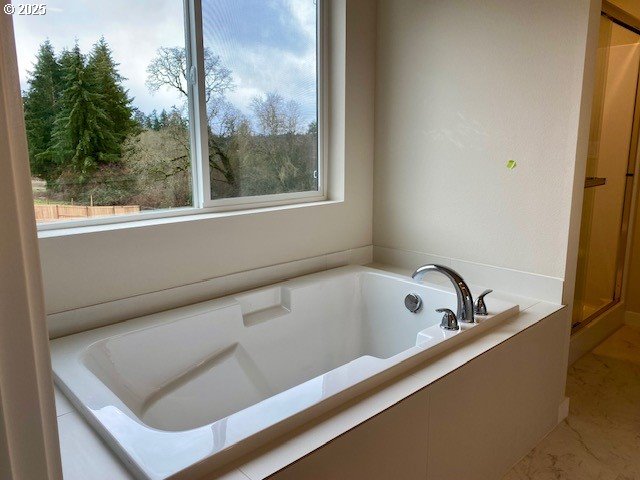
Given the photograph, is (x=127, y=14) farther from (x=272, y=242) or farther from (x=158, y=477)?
(x=158, y=477)

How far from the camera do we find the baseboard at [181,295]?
5.95ft

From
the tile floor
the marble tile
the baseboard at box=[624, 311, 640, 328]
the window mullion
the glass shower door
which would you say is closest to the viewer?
the marble tile

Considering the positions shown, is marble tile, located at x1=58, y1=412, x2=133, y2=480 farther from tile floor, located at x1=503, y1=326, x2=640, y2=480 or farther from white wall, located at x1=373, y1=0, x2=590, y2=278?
white wall, located at x1=373, y1=0, x2=590, y2=278

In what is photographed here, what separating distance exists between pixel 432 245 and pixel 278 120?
1.03 m

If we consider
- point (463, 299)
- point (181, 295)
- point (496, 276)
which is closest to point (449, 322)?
point (463, 299)

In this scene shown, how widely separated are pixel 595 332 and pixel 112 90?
2933 millimetres

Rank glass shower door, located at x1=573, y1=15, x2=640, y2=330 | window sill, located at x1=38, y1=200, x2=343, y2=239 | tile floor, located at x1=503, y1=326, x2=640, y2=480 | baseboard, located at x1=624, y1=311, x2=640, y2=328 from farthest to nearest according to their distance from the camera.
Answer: baseboard, located at x1=624, y1=311, x2=640, y2=328, glass shower door, located at x1=573, y1=15, x2=640, y2=330, tile floor, located at x1=503, y1=326, x2=640, y2=480, window sill, located at x1=38, y1=200, x2=343, y2=239

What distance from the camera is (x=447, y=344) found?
1.71m

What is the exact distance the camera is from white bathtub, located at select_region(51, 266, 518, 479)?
3.94 ft

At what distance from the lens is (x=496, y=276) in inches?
94.7

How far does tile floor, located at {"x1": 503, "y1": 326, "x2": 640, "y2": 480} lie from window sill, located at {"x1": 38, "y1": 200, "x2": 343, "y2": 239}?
1.52 meters

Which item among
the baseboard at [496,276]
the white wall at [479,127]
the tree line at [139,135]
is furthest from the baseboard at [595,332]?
the tree line at [139,135]

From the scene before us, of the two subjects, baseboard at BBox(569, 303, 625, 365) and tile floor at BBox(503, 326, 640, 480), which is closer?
tile floor at BBox(503, 326, 640, 480)

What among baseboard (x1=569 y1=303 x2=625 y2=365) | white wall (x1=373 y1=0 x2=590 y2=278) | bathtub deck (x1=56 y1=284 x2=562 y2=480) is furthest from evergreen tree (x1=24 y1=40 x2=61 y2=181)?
baseboard (x1=569 y1=303 x2=625 y2=365)
